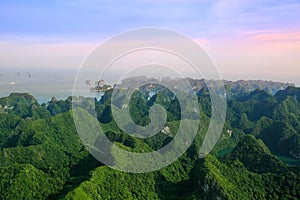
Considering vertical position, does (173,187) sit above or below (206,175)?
below

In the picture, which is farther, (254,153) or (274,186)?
(254,153)

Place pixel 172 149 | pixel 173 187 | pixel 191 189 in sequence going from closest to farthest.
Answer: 1. pixel 191 189
2. pixel 173 187
3. pixel 172 149

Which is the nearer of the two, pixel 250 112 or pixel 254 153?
pixel 254 153

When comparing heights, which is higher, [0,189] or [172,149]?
[172,149]

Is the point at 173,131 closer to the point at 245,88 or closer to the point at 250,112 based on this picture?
the point at 250,112

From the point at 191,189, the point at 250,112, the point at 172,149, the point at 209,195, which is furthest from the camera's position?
the point at 250,112

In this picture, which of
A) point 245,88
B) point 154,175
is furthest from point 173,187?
point 245,88

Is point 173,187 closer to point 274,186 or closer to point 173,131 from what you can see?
point 274,186

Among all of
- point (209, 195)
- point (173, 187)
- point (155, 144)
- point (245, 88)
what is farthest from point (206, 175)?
point (245, 88)

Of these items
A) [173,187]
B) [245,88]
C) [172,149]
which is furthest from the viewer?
[245,88]
